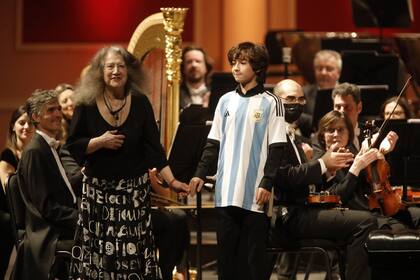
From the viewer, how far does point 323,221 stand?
522 cm

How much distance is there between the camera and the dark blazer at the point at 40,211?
16.9 feet

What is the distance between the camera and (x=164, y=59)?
234 inches

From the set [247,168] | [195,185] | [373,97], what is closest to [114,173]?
[195,185]

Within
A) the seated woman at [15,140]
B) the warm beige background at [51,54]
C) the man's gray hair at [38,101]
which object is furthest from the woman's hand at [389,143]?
the warm beige background at [51,54]

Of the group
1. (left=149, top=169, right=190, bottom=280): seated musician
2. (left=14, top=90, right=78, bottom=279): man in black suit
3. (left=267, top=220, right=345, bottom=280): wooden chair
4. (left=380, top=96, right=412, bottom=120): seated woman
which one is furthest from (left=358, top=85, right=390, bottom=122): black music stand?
(left=14, top=90, right=78, bottom=279): man in black suit

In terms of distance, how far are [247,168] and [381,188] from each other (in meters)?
0.82

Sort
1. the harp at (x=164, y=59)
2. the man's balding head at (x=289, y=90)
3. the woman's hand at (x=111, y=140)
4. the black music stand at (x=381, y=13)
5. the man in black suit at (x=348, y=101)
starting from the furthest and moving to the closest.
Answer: the black music stand at (x=381, y=13) → the man in black suit at (x=348, y=101) → the harp at (x=164, y=59) → the man's balding head at (x=289, y=90) → the woman's hand at (x=111, y=140)

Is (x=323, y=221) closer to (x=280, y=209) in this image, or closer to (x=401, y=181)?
(x=280, y=209)

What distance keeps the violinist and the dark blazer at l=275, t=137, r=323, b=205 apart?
0.18 m

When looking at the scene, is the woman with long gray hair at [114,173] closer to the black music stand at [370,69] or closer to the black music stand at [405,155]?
the black music stand at [405,155]

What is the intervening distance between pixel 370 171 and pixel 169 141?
1262mm

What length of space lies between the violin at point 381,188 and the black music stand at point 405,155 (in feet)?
0.48

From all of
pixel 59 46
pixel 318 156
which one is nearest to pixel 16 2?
pixel 59 46

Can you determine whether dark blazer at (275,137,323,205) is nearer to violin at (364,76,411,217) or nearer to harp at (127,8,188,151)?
violin at (364,76,411,217)
